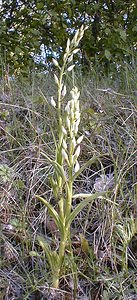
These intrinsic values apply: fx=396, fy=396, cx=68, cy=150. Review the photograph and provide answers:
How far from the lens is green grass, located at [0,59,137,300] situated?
1.20 m

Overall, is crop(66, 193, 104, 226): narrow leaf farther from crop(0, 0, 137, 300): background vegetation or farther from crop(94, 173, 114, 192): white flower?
crop(94, 173, 114, 192): white flower

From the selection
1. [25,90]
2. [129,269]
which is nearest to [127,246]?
[129,269]

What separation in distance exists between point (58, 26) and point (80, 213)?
308 centimetres

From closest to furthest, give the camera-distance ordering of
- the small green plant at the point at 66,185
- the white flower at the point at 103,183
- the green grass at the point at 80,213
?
1. the small green plant at the point at 66,185
2. the green grass at the point at 80,213
3. the white flower at the point at 103,183

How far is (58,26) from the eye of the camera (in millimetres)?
4098

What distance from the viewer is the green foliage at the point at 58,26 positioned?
3.85 meters

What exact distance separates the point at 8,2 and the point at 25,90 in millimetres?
2250

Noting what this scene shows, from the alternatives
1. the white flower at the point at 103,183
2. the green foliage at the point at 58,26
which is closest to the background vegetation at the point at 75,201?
the white flower at the point at 103,183

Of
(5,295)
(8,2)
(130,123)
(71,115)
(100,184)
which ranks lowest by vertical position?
(5,295)

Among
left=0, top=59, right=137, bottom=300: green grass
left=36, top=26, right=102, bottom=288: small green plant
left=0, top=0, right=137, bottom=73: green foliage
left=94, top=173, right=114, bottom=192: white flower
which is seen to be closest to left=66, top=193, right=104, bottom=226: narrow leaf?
left=36, top=26, right=102, bottom=288: small green plant

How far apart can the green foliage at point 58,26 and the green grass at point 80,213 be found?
199cm

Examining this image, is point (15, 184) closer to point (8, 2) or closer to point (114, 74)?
point (114, 74)

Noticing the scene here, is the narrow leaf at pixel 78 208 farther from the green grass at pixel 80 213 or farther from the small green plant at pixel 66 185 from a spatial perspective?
the green grass at pixel 80 213

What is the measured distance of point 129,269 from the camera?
4.08ft
